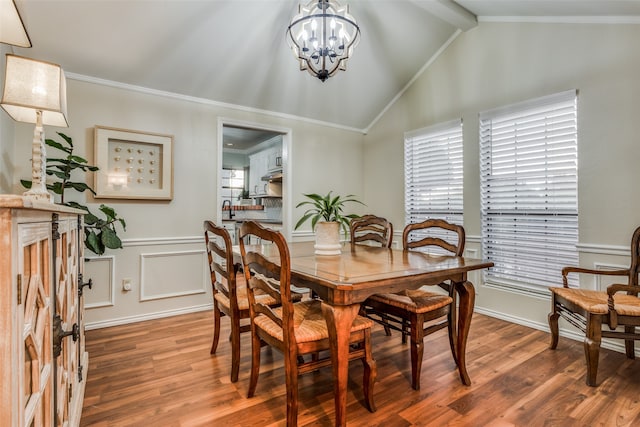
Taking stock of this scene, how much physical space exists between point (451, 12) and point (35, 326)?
385 cm

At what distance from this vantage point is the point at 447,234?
12.9 ft

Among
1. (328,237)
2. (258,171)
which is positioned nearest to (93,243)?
(328,237)

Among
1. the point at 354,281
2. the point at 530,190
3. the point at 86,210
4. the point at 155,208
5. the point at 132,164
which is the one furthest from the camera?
the point at 155,208

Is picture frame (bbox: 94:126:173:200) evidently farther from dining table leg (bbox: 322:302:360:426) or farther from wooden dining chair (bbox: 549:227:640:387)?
wooden dining chair (bbox: 549:227:640:387)

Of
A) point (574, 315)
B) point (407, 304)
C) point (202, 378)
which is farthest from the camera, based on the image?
point (574, 315)

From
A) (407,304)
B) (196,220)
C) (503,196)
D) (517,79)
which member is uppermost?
(517,79)

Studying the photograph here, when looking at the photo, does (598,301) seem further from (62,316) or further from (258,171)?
(258,171)

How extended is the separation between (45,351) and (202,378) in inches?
56.6

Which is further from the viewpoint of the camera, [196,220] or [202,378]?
[196,220]

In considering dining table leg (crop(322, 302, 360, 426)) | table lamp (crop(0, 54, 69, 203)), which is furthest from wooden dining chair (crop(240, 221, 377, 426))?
table lamp (crop(0, 54, 69, 203))

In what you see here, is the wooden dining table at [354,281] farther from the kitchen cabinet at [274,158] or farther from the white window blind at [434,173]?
the kitchen cabinet at [274,158]

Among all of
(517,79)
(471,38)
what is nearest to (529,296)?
(517,79)

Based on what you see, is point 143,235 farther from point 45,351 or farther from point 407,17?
point 407,17

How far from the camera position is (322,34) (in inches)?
90.5
